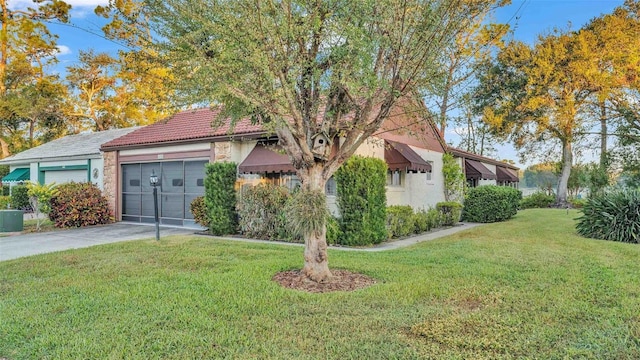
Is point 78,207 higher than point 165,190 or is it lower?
lower

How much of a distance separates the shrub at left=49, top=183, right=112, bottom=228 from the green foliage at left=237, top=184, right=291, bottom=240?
26.4 ft

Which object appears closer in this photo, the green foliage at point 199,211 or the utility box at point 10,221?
the green foliage at point 199,211

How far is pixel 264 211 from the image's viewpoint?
41.7 ft

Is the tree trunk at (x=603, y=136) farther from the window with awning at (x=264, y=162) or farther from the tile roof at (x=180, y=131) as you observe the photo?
the tile roof at (x=180, y=131)

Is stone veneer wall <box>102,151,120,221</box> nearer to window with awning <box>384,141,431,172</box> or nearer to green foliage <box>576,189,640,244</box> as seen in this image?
window with awning <box>384,141,431,172</box>

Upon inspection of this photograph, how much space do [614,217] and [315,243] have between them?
1053cm

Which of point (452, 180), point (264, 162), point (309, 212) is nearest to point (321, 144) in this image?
point (309, 212)

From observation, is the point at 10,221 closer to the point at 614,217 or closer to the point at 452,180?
the point at 452,180

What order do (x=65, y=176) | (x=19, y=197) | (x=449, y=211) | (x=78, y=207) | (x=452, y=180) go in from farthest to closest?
(x=19, y=197)
(x=65, y=176)
(x=452, y=180)
(x=449, y=211)
(x=78, y=207)

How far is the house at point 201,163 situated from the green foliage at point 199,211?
2.63ft

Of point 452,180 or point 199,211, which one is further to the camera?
point 452,180

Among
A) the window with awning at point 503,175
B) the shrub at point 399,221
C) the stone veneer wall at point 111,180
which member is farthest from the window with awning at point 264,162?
the window with awning at point 503,175

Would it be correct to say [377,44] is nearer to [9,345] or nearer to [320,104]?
[320,104]

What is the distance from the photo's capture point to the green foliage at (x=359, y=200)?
11289 mm
